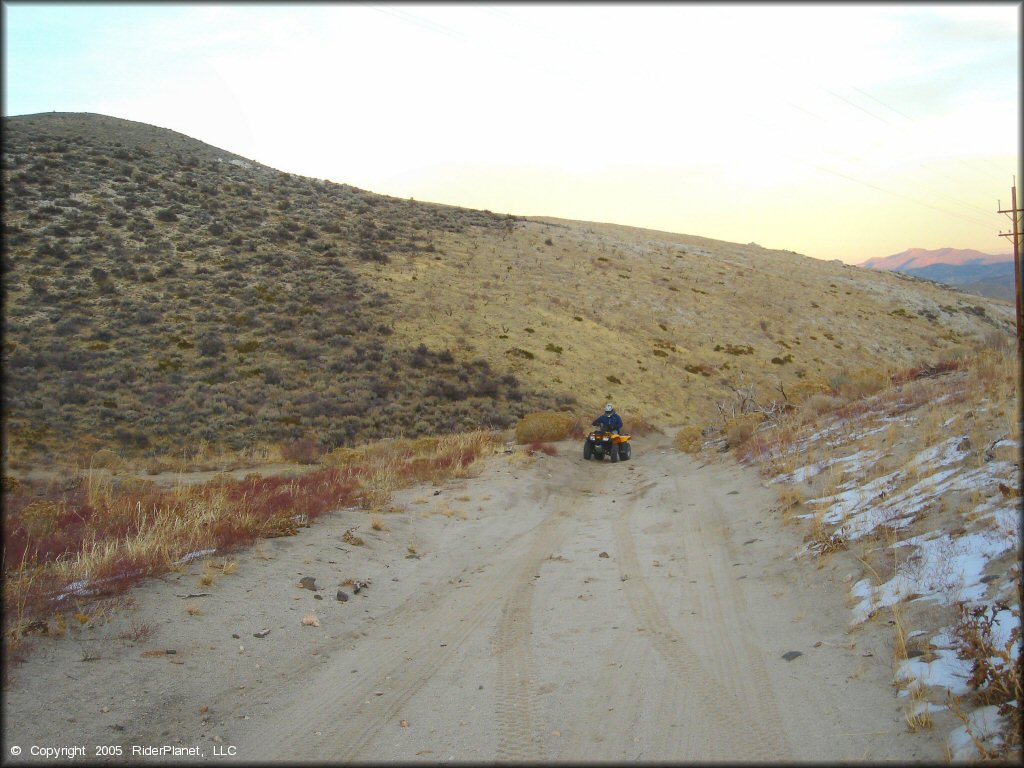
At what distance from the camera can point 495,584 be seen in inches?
348

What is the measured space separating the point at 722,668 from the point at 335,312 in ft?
105

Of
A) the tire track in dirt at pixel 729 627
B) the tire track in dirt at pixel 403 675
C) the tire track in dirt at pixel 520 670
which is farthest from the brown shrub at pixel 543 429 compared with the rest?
the tire track in dirt at pixel 403 675

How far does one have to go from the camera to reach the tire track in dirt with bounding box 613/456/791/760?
456cm

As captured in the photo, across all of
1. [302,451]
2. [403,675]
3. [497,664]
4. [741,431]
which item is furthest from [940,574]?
[302,451]

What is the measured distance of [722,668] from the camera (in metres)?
5.68

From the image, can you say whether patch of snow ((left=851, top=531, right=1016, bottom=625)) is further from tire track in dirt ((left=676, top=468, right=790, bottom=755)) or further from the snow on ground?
tire track in dirt ((left=676, top=468, right=790, bottom=755))

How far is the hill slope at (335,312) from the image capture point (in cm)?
2511

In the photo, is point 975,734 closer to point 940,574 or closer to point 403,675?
point 940,574

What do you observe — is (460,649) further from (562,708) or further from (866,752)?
Result: (866,752)

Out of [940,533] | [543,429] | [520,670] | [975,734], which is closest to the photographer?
[975,734]

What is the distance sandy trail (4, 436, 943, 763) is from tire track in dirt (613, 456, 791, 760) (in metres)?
0.02

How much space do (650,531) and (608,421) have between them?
31.1ft

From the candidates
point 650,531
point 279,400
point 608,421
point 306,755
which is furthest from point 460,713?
point 279,400

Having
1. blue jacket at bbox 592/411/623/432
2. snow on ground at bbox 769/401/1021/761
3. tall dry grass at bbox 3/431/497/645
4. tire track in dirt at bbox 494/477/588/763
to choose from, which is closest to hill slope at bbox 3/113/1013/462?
blue jacket at bbox 592/411/623/432
